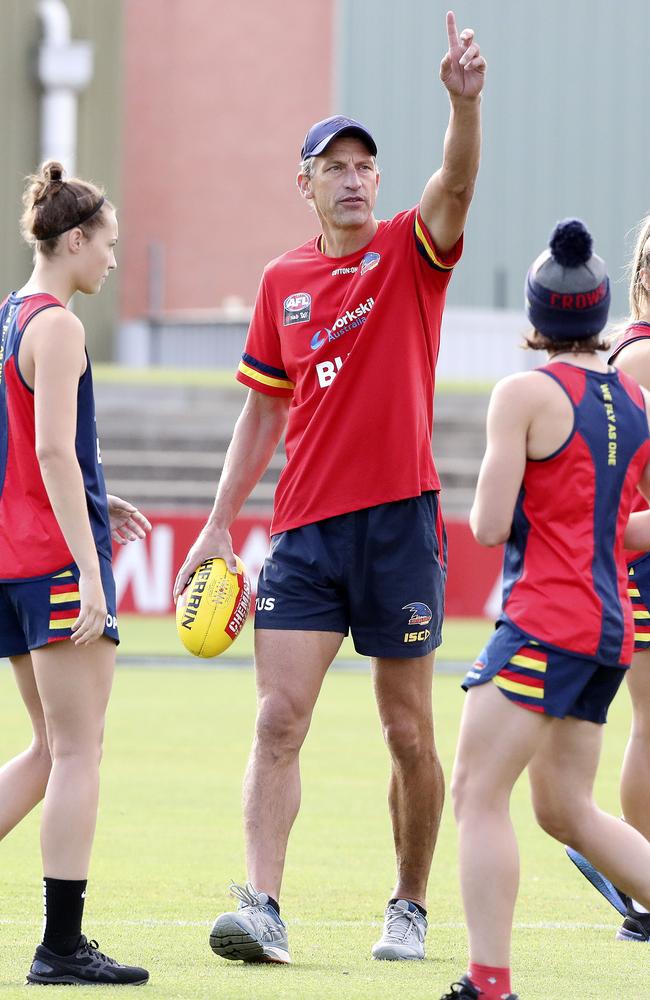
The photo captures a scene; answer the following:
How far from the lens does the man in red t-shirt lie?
5.23 metres

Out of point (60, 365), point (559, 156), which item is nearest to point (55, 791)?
point (60, 365)

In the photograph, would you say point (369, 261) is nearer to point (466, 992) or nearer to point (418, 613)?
point (418, 613)

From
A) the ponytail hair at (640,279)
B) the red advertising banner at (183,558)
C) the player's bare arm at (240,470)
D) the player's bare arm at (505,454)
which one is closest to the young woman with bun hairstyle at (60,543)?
the player's bare arm at (240,470)

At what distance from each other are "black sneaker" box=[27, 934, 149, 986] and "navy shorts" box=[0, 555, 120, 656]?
833mm

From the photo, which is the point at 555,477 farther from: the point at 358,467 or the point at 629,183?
the point at 629,183

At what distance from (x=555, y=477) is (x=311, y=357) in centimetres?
141

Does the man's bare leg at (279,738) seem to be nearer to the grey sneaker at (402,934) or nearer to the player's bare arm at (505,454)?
the grey sneaker at (402,934)

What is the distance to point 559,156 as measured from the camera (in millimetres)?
38281

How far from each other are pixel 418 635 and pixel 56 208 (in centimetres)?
170

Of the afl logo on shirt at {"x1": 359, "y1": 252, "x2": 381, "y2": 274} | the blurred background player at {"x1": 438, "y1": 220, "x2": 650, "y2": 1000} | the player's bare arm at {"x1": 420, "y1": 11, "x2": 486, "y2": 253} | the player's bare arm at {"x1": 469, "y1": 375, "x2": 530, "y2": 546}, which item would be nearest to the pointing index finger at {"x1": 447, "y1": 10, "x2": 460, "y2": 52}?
the player's bare arm at {"x1": 420, "y1": 11, "x2": 486, "y2": 253}

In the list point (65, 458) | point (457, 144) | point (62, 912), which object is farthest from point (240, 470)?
point (62, 912)

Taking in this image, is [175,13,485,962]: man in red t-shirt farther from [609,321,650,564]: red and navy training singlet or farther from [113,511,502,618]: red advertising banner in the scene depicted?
[113,511,502,618]: red advertising banner

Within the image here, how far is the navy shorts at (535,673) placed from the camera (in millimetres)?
→ 4121

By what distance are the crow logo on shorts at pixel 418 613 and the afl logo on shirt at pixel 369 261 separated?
1052 mm
